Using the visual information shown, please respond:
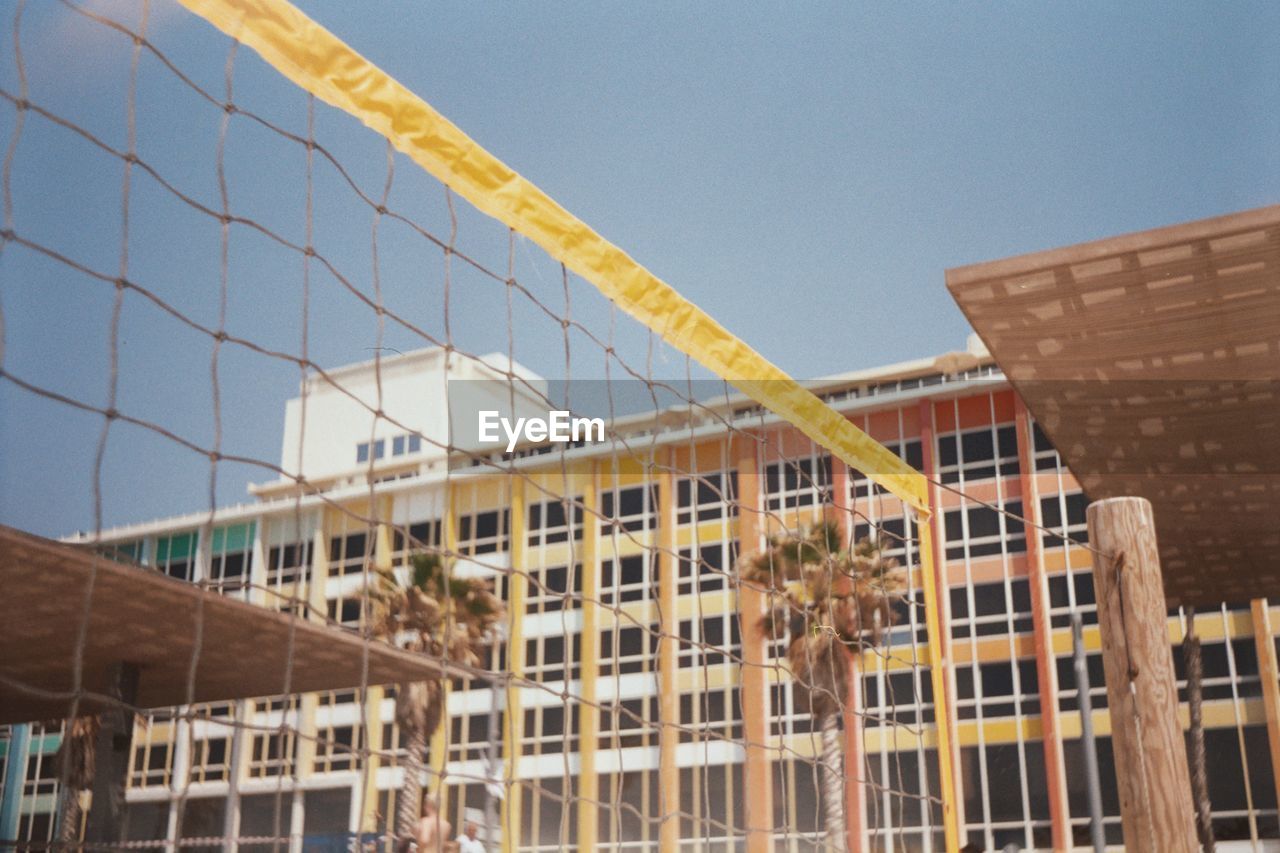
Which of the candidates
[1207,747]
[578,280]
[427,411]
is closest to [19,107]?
[578,280]

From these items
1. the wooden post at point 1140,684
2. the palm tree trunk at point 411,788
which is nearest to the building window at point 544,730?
the palm tree trunk at point 411,788

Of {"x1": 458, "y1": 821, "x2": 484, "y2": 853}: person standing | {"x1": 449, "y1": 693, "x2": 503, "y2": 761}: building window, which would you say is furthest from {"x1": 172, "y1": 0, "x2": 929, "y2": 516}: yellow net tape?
{"x1": 449, "y1": 693, "x2": 503, "y2": 761}: building window

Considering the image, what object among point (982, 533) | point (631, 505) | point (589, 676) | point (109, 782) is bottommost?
point (109, 782)

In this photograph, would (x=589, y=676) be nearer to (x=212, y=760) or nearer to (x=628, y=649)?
(x=628, y=649)

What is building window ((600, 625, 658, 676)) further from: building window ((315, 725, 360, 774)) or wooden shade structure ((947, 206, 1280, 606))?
wooden shade structure ((947, 206, 1280, 606))

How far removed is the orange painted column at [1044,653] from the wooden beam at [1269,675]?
3.60 metres

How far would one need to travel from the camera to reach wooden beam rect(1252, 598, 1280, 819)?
23578 mm

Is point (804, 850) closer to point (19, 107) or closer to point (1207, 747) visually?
point (1207, 747)

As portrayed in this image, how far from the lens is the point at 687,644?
24.6 meters

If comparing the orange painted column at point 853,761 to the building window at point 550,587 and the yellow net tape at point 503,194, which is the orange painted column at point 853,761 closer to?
the building window at point 550,587

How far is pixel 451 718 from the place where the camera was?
3338 centimetres

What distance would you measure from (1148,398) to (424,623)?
1925 centimetres

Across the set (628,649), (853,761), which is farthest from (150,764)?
(853,761)

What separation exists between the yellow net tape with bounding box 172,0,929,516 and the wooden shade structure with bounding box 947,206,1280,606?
101 centimetres
